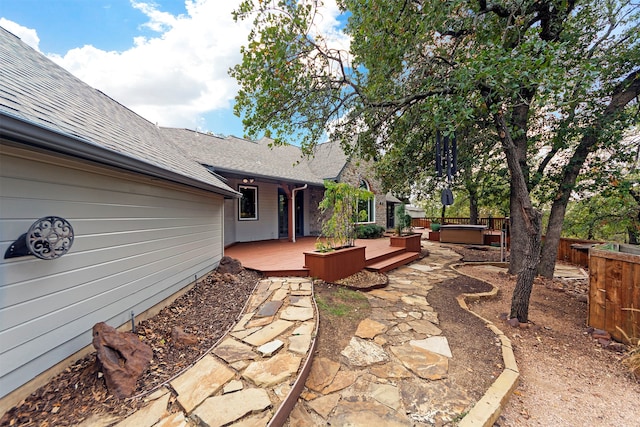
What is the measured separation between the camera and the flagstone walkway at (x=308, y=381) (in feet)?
6.05

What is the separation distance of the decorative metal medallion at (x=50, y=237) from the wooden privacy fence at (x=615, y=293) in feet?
19.5

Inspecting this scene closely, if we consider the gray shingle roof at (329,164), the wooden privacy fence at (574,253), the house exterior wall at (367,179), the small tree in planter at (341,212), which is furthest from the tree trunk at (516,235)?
the gray shingle roof at (329,164)

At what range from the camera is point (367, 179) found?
44.2 feet

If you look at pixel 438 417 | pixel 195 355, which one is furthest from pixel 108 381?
pixel 438 417

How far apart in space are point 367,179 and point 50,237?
12592mm

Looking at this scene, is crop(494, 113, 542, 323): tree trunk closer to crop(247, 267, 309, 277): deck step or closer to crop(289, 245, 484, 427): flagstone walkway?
crop(289, 245, 484, 427): flagstone walkway

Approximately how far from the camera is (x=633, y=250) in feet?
12.6

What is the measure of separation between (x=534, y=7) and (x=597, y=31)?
180cm

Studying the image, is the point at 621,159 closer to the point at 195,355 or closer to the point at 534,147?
the point at 534,147

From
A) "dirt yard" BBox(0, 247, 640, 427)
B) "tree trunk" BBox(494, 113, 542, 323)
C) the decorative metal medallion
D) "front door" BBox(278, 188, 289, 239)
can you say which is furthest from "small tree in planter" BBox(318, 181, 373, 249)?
"front door" BBox(278, 188, 289, 239)

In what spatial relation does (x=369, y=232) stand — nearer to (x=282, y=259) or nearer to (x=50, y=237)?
(x=282, y=259)

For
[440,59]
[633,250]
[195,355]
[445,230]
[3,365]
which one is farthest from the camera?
[445,230]

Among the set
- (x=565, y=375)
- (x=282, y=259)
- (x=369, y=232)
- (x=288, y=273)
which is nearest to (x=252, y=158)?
(x=282, y=259)

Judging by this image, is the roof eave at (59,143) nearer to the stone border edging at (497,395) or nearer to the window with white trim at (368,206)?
the stone border edging at (497,395)
